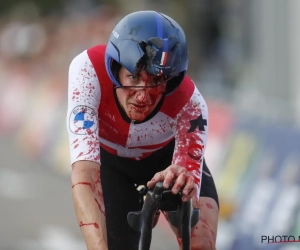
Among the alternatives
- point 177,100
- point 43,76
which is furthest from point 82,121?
point 43,76

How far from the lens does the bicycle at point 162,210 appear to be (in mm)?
4922

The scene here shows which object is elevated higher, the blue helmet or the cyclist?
the blue helmet

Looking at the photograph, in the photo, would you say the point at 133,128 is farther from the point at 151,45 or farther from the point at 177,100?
the point at 151,45

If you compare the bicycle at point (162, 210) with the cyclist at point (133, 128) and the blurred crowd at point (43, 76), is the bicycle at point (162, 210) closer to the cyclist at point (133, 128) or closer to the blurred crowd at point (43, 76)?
the cyclist at point (133, 128)

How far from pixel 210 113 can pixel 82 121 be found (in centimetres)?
671

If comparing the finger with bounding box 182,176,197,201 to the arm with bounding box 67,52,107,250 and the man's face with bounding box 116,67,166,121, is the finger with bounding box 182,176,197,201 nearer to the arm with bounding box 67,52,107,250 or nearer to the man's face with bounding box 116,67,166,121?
the arm with bounding box 67,52,107,250

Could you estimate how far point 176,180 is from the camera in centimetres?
493

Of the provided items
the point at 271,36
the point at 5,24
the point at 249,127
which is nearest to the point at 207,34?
the point at 271,36

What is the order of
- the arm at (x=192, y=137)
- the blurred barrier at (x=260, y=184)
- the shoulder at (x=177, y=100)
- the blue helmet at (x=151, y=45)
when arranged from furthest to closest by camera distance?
the blurred barrier at (x=260, y=184) → the shoulder at (x=177, y=100) → the arm at (x=192, y=137) → the blue helmet at (x=151, y=45)

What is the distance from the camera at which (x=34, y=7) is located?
28.5 m

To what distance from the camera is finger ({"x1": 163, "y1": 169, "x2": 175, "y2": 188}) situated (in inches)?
193

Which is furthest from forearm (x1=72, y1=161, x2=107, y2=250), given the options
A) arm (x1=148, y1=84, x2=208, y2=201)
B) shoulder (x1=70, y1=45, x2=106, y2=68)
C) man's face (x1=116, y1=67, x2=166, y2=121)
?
shoulder (x1=70, y1=45, x2=106, y2=68)

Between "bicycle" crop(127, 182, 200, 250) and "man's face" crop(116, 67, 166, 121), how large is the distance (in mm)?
681

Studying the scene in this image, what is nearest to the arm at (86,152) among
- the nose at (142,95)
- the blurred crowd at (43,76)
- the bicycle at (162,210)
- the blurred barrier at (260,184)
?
the bicycle at (162,210)
